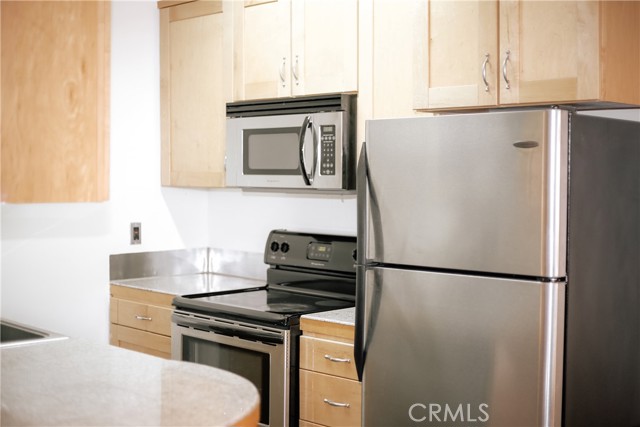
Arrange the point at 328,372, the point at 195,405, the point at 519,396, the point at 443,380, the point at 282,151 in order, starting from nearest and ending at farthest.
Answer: the point at 195,405, the point at 519,396, the point at 443,380, the point at 328,372, the point at 282,151

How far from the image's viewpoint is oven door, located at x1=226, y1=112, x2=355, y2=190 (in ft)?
10.6

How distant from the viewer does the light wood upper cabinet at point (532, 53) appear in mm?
2445

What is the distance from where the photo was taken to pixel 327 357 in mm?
2955

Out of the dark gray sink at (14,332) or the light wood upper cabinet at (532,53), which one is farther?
the dark gray sink at (14,332)

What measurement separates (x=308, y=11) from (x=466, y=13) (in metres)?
0.81

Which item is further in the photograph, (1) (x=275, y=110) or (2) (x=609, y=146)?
(1) (x=275, y=110)

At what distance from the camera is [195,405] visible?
68.0 inches

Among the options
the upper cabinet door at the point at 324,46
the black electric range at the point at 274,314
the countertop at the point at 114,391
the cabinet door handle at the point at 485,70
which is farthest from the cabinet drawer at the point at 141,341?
the cabinet door handle at the point at 485,70

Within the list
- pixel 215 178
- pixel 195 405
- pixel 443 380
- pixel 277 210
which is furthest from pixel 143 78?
pixel 195 405

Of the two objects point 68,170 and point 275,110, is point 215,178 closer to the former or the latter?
point 275,110

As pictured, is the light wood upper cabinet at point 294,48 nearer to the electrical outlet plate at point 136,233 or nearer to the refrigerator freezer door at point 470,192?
the refrigerator freezer door at point 470,192

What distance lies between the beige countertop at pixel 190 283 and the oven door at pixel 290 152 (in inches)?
20.4
